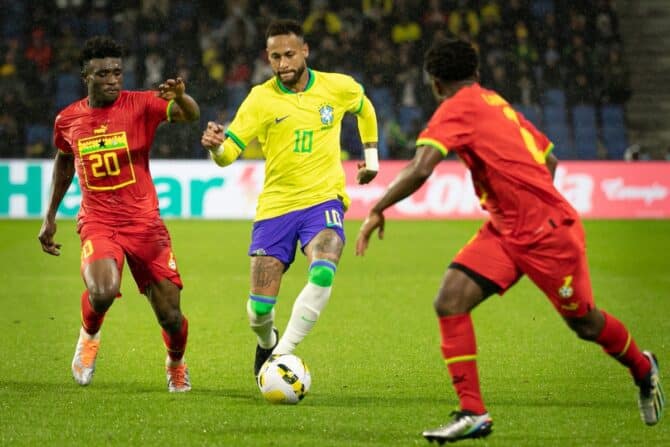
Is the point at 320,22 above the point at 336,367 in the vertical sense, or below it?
above

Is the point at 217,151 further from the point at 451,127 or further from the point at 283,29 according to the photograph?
the point at 451,127

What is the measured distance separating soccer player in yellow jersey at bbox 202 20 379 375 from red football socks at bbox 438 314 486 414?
1.61m

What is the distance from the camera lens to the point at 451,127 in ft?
18.4

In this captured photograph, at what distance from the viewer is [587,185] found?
21.5 metres

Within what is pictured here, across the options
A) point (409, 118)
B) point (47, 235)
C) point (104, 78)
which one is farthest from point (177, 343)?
point (409, 118)

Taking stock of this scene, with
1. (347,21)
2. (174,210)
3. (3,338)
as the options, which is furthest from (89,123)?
(347,21)

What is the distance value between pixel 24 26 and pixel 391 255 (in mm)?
12847

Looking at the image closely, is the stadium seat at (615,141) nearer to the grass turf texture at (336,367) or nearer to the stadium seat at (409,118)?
the stadium seat at (409,118)

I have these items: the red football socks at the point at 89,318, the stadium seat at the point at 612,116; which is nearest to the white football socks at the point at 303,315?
the red football socks at the point at 89,318

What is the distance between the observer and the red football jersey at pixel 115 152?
286 inches

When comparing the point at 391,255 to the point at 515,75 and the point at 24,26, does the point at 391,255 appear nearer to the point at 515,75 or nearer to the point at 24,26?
the point at 515,75

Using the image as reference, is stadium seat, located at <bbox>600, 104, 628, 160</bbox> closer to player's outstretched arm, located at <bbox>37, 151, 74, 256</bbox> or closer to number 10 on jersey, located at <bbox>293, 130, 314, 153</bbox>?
number 10 on jersey, located at <bbox>293, 130, 314, 153</bbox>

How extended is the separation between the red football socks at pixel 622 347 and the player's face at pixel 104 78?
329 cm

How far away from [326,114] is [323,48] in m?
17.0
